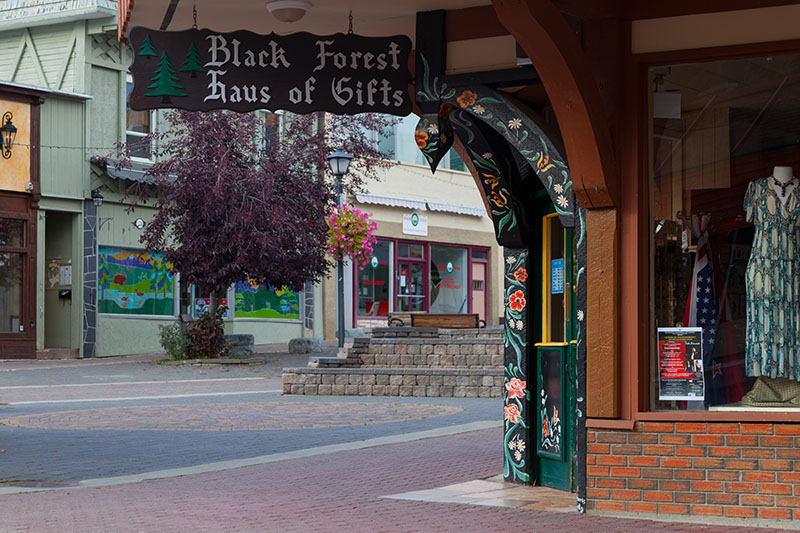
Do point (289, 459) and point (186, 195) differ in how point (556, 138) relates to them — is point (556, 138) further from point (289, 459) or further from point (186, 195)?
point (186, 195)

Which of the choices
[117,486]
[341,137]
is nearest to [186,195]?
[341,137]

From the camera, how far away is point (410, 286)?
35.8 meters

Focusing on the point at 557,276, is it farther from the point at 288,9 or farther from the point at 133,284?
the point at 133,284

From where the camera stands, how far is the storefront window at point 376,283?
34.1m

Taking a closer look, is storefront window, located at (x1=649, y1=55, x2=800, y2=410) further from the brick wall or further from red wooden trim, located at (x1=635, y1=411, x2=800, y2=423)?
the brick wall

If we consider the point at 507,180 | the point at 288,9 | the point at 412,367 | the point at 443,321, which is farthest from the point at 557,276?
the point at 443,321

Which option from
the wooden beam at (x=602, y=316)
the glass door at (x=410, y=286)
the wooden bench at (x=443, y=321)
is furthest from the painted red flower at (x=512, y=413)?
the glass door at (x=410, y=286)

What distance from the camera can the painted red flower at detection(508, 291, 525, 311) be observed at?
894cm

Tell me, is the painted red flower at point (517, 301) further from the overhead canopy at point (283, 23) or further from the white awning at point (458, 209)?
the white awning at point (458, 209)

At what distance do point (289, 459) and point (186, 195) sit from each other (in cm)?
1480

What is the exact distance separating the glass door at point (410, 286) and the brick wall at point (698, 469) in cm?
2768

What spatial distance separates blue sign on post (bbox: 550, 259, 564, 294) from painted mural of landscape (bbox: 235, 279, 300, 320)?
75.5 ft

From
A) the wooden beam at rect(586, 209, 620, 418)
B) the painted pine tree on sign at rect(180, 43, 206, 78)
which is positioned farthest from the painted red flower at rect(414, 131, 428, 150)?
the painted pine tree on sign at rect(180, 43, 206, 78)

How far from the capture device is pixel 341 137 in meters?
28.4
